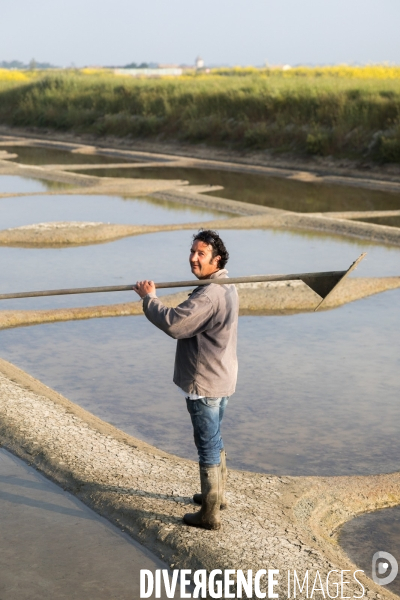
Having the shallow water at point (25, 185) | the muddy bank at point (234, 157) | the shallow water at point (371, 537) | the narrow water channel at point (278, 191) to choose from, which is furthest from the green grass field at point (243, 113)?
the shallow water at point (371, 537)

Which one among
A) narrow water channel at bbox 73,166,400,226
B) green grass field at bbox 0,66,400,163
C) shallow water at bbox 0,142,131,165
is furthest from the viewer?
shallow water at bbox 0,142,131,165

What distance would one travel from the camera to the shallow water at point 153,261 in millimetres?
9523

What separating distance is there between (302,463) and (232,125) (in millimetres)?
22729

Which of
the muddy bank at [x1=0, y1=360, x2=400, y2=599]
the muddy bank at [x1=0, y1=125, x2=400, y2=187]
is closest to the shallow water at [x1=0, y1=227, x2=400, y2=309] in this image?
the muddy bank at [x1=0, y1=360, x2=400, y2=599]

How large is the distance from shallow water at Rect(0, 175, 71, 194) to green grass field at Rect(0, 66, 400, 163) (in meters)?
6.91

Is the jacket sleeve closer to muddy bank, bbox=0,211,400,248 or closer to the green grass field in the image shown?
muddy bank, bbox=0,211,400,248

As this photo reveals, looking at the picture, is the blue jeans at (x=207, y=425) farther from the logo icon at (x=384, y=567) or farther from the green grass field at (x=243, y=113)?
the green grass field at (x=243, y=113)

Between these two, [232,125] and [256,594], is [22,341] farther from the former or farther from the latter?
[232,125]

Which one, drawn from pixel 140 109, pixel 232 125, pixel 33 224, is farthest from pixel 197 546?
pixel 140 109

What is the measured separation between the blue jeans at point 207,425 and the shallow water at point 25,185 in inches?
543

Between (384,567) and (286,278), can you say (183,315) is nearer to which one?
(286,278)

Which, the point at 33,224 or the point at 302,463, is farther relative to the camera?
the point at 33,224

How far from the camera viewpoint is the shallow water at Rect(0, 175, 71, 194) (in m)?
17.9

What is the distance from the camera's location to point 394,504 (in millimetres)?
4641
